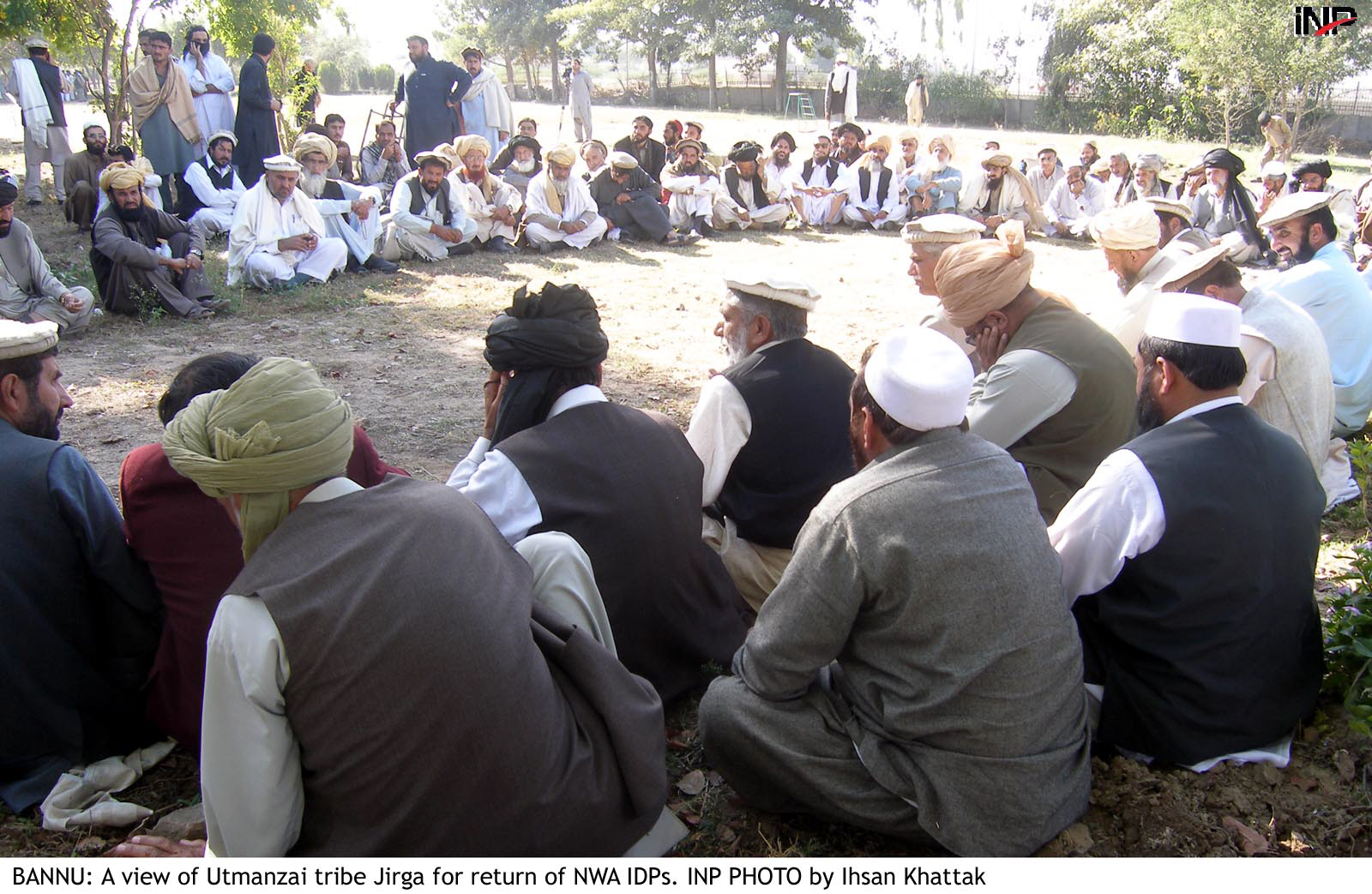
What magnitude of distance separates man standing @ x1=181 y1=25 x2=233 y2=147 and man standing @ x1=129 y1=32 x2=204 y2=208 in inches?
15.3

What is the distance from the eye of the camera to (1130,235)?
439cm

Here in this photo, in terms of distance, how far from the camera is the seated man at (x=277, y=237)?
8.28 meters

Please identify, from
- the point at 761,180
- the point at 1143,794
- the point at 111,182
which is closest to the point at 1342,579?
the point at 1143,794

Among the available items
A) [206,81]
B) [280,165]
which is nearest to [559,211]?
[280,165]

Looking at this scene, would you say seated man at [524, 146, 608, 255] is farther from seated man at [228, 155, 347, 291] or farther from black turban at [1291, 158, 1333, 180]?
black turban at [1291, 158, 1333, 180]

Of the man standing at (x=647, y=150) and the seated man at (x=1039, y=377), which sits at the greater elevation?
the man standing at (x=647, y=150)

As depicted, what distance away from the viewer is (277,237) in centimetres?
841

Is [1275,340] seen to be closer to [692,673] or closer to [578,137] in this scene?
[692,673]

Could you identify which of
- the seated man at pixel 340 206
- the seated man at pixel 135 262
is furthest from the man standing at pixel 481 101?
the seated man at pixel 135 262

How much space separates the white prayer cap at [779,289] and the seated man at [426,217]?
7.12 metres

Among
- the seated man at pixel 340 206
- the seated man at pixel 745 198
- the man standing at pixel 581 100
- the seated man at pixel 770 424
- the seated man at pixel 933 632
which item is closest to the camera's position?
the seated man at pixel 933 632

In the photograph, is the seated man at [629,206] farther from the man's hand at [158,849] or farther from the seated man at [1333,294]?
the man's hand at [158,849]

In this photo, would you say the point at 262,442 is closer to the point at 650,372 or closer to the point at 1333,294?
the point at 650,372

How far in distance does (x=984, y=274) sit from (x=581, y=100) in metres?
17.8
